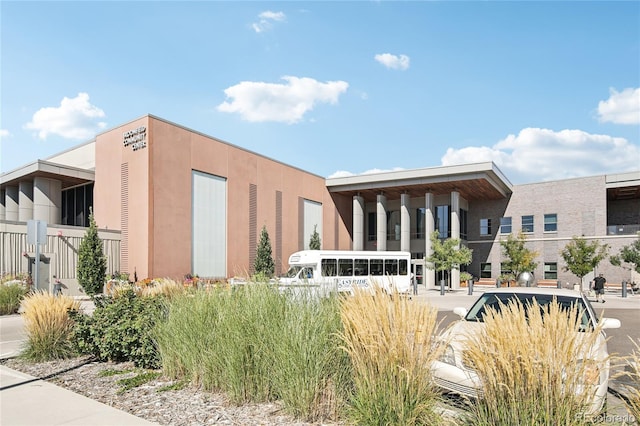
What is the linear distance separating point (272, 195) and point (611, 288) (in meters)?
28.7

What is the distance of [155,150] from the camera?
28.2m

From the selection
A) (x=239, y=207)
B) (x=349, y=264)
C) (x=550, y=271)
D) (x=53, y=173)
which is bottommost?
(x=550, y=271)

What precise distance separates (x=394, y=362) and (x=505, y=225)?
4439cm

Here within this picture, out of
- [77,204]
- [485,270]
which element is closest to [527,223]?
[485,270]

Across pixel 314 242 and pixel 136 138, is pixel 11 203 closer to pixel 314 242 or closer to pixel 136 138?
pixel 136 138

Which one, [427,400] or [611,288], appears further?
[611,288]

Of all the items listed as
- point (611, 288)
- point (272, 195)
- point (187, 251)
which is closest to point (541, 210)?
point (611, 288)

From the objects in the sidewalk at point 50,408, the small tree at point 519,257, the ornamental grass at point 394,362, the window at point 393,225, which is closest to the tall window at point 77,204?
the window at point 393,225

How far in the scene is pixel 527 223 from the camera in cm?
4422

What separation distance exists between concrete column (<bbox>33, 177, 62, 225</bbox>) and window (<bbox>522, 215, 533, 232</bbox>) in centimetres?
3841

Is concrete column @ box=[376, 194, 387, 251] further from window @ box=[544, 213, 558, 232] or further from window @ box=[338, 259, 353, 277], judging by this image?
window @ box=[338, 259, 353, 277]

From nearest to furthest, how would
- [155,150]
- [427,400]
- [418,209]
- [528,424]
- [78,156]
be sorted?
[528,424]
[427,400]
[155,150]
[78,156]
[418,209]

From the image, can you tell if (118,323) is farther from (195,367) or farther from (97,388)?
(195,367)

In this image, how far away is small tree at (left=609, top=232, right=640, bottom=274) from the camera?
35.4 metres
